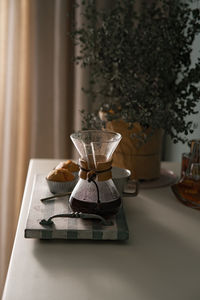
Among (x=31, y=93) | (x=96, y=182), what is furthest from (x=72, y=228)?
(x=31, y=93)

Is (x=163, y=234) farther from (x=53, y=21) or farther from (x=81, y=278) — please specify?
(x=53, y=21)

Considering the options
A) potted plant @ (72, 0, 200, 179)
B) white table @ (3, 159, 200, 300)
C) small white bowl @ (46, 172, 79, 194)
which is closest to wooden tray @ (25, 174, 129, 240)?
white table @ (3, 159, 200, 300)

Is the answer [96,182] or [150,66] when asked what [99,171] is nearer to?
[96,182]

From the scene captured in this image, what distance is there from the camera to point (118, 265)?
0.91m

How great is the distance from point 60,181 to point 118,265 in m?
0.37

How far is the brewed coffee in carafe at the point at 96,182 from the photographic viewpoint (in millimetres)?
1037

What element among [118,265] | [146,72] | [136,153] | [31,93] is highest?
[146,72]

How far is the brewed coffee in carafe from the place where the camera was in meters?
1.04

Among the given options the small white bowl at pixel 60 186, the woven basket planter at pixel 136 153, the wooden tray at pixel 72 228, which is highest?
the woven basket planter at pixel 136 153

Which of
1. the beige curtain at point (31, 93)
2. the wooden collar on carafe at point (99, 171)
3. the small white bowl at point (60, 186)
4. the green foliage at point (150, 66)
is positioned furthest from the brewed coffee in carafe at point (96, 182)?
the beige curtain at point (31, 93)

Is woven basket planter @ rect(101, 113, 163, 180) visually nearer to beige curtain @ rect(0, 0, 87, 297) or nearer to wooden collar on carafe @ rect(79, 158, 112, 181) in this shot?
wooden collar on carafe @ rect(79, 158, 112, 181)

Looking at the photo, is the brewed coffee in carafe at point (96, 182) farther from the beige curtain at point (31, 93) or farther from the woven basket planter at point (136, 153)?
the beige curtain at point (31, 93)

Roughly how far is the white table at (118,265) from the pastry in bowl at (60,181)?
107mm

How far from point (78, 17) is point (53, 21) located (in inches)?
5.3
